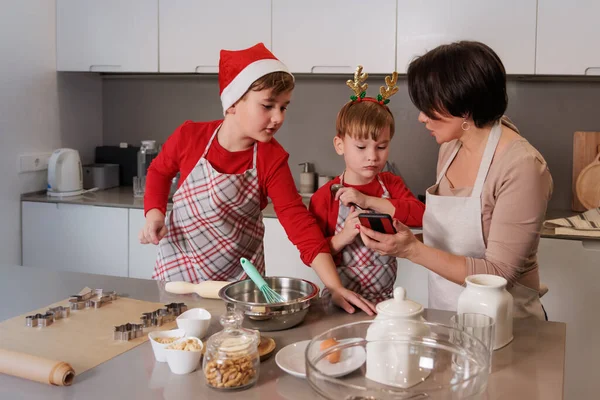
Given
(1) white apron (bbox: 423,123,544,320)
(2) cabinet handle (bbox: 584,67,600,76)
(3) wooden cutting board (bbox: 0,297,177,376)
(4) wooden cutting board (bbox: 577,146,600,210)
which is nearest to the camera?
(3) wooden cutting board (bbox: 0,297,177,376)

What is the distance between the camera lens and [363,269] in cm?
176

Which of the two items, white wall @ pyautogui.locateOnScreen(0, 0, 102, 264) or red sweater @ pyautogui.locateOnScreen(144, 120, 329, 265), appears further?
white wall @ pyautogui.locateOnScreen(0, 0, 102, 264)

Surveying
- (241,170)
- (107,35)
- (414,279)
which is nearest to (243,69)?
(241,170)

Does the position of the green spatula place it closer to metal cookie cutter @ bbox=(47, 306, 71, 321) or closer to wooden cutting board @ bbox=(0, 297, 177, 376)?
Result: wooden cutting board @ bbox=(0, 297, 177, 376)

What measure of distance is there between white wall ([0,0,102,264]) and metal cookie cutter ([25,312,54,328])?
188 centimetres

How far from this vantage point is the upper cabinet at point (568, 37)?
8.40 ft

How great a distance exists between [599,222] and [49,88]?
8.36ft

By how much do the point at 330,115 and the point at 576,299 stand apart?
139cm

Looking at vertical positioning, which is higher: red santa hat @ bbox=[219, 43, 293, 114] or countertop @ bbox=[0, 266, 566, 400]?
red santa hat @ bbox=[219, 43, 293, 114]

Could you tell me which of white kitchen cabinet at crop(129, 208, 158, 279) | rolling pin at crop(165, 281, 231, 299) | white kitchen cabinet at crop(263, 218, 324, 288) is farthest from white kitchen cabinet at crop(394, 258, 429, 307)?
rolling pin at crop(165, 281, 231, 299)

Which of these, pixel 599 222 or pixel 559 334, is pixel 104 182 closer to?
pixel 599 222

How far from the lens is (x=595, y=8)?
2.55 metres

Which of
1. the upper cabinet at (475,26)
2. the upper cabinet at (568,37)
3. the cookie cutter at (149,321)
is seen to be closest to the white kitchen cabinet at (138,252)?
the upper cabinet at (475,26)

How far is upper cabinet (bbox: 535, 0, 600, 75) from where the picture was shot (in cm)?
256
